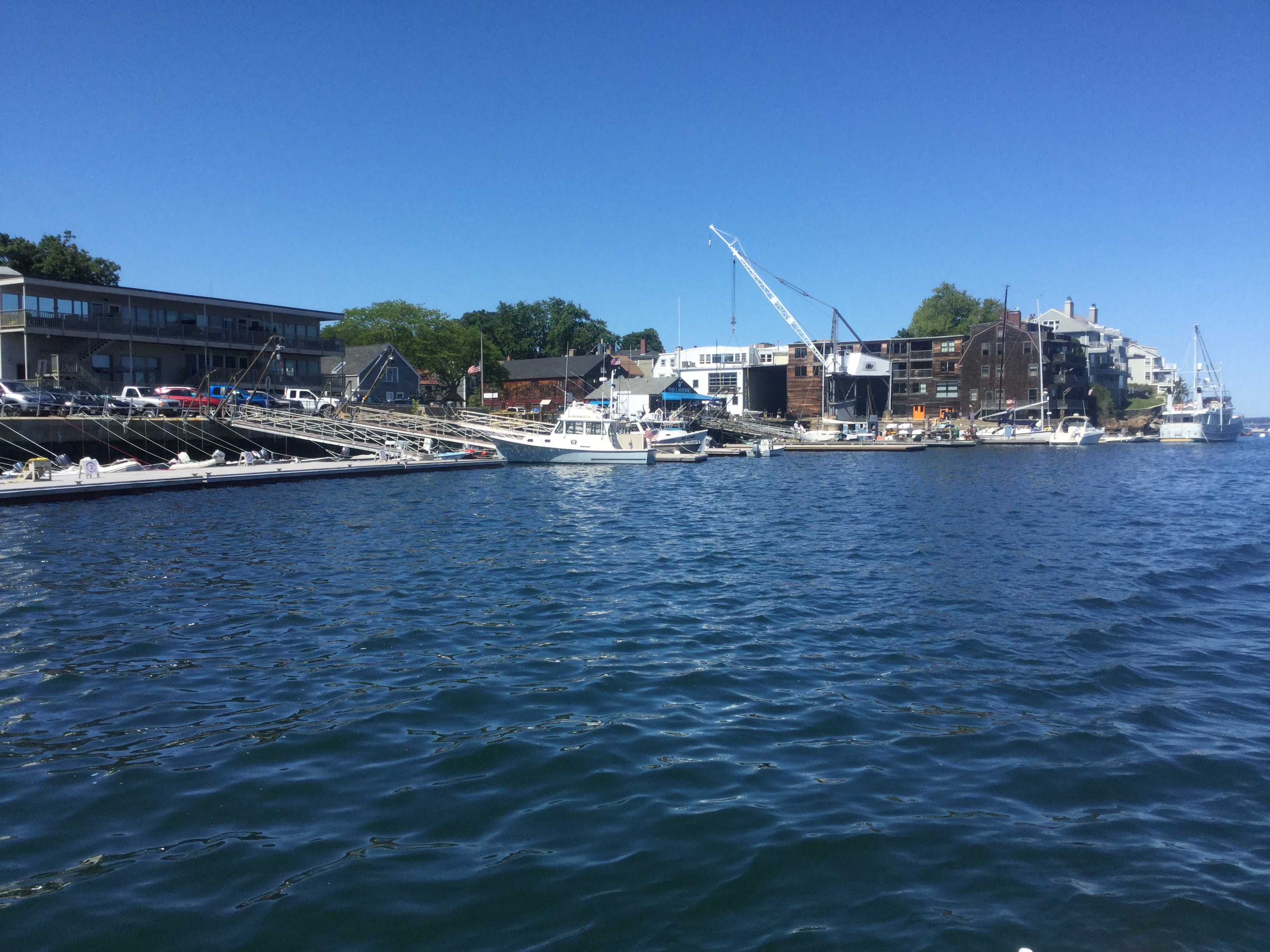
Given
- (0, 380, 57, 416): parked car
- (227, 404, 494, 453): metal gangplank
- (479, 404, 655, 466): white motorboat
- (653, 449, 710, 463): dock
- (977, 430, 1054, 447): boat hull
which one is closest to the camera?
(0, 380, 57, 416): parked car

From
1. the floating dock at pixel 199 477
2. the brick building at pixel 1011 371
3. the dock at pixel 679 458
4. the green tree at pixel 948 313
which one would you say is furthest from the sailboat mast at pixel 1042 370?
the floating dock at pixel 199 477

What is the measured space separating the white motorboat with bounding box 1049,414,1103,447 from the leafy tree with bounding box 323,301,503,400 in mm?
65563

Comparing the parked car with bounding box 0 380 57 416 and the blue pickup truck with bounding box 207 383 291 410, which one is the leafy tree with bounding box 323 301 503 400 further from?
the parked car with bounding box 0 380 57 416

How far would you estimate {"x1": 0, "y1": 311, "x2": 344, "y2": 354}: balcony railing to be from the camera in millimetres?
54281

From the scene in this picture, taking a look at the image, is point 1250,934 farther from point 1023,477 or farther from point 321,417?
point 321,417

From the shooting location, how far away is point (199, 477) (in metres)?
37.5

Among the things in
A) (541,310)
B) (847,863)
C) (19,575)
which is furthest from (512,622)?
(541,310)

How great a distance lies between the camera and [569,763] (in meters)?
8.34

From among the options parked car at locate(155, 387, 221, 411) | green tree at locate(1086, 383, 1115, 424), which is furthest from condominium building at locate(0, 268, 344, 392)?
green tree at locate(1086, 383, 1115, 424)

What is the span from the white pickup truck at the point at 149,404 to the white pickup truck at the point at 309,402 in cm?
925

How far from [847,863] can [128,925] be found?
5050 mm

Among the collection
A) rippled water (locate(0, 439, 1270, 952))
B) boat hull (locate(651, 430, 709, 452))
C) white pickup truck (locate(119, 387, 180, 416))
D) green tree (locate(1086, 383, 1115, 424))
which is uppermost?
green tree (locate(1086, 383, 1115, 424))

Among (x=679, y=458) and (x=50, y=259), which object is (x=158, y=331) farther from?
(x=679, y=458)

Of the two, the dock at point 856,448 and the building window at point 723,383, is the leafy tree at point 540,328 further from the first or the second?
the dock at point 856,448
